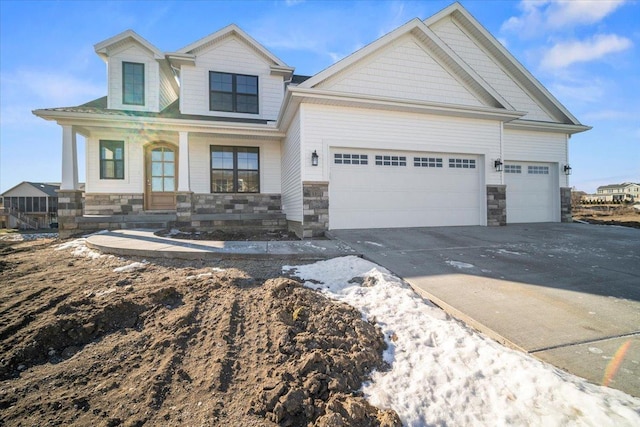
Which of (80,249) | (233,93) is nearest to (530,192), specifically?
(233,93)

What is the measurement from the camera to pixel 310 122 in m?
7.39

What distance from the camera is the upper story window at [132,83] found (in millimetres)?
10203

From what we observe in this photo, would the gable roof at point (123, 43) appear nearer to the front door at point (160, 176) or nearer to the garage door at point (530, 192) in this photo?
the front door at point (160, 176)

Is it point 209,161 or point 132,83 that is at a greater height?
point 132,83

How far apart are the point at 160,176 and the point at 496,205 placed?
11.5 meters

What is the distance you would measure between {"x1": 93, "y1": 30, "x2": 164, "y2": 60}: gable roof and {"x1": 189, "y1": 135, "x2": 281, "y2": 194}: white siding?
3.77m

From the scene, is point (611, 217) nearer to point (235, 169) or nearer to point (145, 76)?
point (235, 169)

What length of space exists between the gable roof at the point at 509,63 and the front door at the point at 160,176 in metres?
10.6

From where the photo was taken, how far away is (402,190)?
26.8 feet

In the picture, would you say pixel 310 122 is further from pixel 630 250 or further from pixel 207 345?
pixel 630 250

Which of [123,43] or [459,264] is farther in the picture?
[123,43]

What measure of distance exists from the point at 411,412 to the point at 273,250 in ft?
13.4

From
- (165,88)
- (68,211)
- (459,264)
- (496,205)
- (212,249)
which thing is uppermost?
(165,88)

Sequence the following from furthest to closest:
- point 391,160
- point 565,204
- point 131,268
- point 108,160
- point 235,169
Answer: point 565,204
point 235,169
point 108,160
point 391,160
point 131,268
